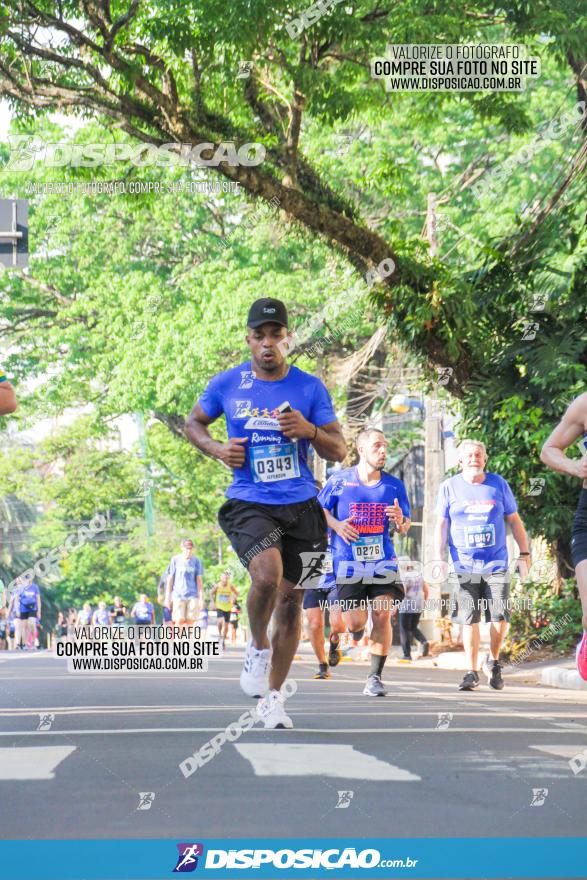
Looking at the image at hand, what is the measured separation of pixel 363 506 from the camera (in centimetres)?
1208

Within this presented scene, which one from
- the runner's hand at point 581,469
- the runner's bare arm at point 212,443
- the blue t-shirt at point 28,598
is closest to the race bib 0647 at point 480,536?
the runner's bare arm at point 212,443

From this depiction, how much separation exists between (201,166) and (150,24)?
7.20 feet

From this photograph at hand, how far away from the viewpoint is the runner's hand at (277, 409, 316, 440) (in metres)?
7.59

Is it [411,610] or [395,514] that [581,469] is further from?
[411,610]

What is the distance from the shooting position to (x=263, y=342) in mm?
7738

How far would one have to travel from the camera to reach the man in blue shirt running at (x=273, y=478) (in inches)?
299

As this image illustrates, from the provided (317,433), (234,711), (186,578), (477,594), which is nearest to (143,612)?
(186,578)

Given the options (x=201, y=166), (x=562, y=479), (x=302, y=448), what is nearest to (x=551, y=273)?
(x=562, y=479)

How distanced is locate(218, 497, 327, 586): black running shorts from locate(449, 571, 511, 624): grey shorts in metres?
4.56

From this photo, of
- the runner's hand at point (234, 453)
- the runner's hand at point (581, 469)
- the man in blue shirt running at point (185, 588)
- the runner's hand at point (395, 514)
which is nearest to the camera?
the runner's hand at point (581, 469)

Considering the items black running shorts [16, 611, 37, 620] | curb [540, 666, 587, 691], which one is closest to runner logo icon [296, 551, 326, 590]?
curb [540, 666, 587, 691]

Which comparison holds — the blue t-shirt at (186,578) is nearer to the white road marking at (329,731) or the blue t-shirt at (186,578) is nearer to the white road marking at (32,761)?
the white road marking at (329,731)

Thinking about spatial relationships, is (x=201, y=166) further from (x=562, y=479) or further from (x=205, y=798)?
(x=205, y=798)

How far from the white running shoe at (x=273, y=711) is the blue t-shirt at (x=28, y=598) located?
21.6m
